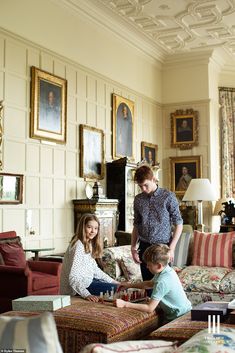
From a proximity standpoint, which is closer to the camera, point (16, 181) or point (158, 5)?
point (16, 181)

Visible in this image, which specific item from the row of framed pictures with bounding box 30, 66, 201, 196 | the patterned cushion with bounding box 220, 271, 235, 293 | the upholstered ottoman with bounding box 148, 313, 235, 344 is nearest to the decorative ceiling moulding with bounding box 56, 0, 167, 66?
the row of framed pictures with bounding box 30, 66, 201, 196

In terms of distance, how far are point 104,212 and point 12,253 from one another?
263cm

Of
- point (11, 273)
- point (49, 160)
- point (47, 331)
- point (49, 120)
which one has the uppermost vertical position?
point (49, 120)

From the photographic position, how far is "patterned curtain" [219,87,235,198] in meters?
12.5

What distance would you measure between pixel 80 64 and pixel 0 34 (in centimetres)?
207

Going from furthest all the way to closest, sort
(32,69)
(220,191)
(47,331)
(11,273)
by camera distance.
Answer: (220,191) → (32,69) → (11,273) → (47,331)

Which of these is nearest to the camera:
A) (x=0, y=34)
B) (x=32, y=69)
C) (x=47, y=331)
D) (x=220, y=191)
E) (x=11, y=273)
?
(x=47, y=331)

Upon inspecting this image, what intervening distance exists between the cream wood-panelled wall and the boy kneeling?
147 inches

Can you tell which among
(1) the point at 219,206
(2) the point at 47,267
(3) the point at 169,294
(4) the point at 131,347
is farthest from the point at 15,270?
(1) the point at 219,206

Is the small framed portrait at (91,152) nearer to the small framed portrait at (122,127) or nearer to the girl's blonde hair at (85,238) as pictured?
the small framed portrait at (122,127)

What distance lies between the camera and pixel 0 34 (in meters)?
7.11

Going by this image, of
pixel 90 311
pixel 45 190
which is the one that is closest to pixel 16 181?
pixel 45 190

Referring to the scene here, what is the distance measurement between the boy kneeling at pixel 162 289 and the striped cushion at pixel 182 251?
2716 millimetres

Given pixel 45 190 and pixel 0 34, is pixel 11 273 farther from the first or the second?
pixel 0 34
